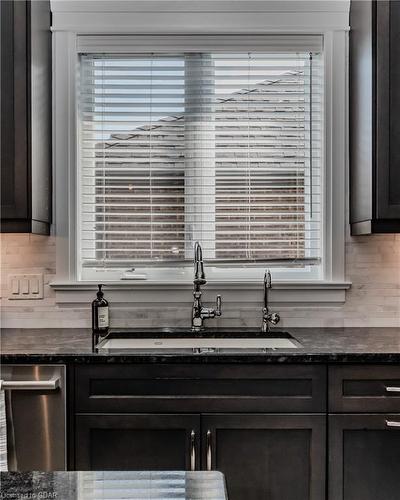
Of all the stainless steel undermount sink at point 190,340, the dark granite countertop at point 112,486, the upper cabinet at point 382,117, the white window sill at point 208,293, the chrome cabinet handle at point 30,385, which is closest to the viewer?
the dark granite countertop at point 112,486

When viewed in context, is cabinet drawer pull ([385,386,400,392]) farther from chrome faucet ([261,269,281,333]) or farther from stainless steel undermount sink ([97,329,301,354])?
chrome faucet ([261,269,281,333])

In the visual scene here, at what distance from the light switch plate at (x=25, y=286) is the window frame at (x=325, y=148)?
10 centimetres

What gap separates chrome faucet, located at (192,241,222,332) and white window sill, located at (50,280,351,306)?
0.26ft

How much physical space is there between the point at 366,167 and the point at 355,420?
1.10m

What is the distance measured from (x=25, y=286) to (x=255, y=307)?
115 cm

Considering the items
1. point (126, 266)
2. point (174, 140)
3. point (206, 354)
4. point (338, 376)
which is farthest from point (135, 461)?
point (174, 140)

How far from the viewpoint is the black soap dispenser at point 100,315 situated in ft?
8.00

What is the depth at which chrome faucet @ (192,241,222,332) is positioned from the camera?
2461 millimetres

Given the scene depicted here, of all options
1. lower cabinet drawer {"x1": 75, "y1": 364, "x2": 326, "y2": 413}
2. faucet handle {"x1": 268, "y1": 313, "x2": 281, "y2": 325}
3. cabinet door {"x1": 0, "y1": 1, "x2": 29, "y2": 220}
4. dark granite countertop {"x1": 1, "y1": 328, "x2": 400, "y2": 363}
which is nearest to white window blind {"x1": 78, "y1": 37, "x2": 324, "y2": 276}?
faucet handle {"x1": 268, "y1": 313, "x2": 281, "y2": 325}

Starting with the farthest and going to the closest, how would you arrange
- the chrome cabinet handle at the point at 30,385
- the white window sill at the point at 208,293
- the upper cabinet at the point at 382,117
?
1. the white window sill at the point at 208,293
2. the upper cabinet at the point at 382,117
3. the chrome cabinet handle at the point at 30,385

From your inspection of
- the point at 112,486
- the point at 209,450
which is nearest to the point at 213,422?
the point at 209,450

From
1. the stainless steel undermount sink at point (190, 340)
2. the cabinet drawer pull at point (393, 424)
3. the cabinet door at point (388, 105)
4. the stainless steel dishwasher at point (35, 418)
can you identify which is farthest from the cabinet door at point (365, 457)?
the stainless steel dishwasher at point (35, 418)

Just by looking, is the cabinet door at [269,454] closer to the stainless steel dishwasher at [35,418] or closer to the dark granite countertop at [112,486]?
the stainless steel dishwasher at [35,418]

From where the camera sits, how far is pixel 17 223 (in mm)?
2264
